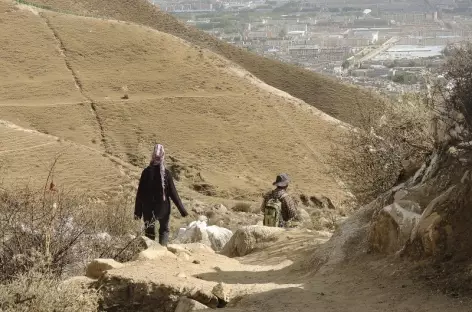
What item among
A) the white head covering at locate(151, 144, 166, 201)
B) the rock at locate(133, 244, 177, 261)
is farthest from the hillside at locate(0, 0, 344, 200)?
the rock at locate(133, 244, 177, 261)

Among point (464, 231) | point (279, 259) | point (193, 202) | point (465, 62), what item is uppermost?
point (465, 62)

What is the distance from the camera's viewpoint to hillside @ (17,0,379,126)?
33219 millimetres

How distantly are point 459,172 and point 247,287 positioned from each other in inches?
66.3

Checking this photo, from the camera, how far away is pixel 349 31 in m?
57.5

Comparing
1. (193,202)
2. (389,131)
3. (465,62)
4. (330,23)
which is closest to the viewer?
(465,62)

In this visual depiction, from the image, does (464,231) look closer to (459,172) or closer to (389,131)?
(459,172)

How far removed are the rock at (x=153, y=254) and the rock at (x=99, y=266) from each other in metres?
0.32

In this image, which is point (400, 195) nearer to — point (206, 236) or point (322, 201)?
point (206, 236)

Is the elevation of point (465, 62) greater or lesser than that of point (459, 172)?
greater

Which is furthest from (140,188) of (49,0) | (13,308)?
(49,0)

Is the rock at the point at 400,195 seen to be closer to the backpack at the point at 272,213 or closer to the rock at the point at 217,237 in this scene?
the backpack at the point at 272,213

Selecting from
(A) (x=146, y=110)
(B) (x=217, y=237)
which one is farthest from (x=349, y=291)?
(A) (x=146, y=110)

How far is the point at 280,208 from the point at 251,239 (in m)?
0.91

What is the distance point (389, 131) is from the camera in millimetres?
9172
